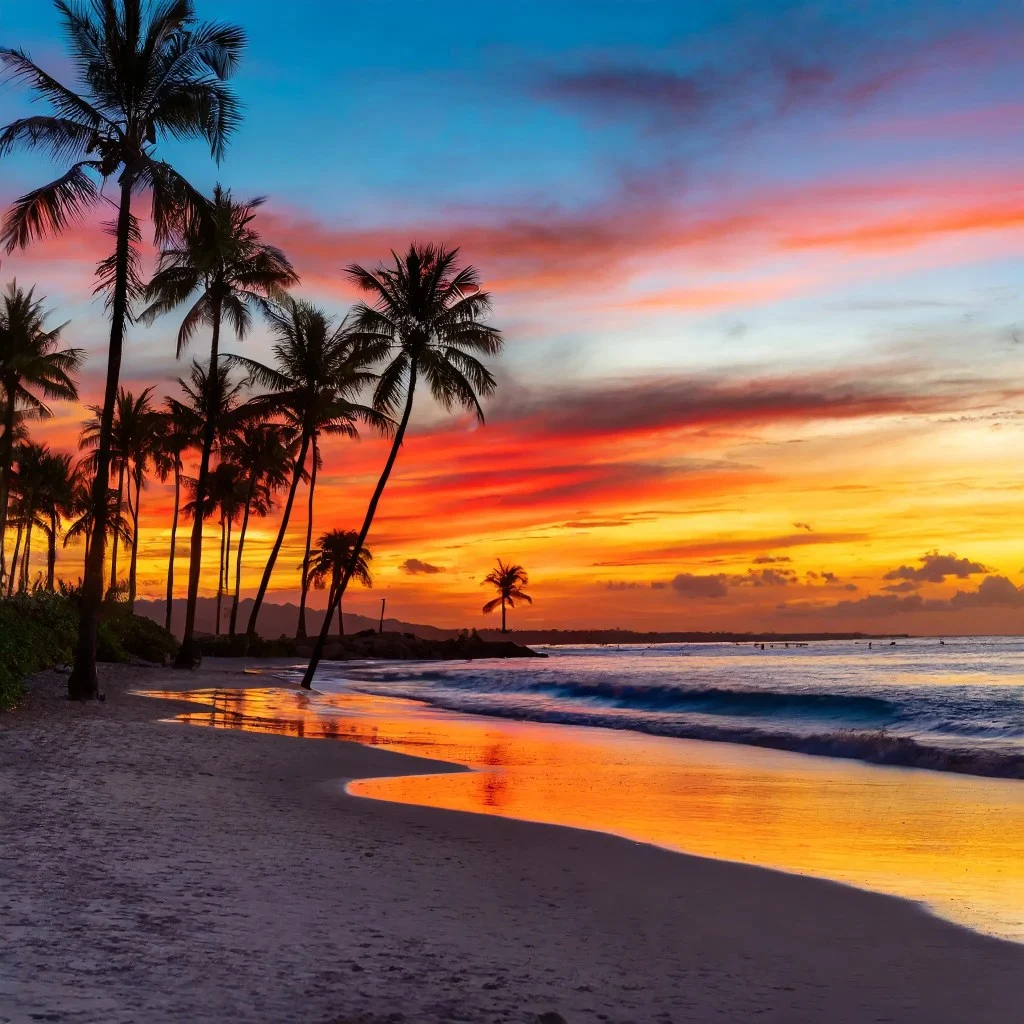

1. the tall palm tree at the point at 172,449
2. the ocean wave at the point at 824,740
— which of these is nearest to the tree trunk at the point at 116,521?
the tall palm tree at the point at 172,449

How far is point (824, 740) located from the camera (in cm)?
1722

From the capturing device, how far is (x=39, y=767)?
8953 mm

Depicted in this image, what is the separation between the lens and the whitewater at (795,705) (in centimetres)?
1595

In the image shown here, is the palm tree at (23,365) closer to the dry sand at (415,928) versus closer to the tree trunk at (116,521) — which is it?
the tree trunk at (116,521)

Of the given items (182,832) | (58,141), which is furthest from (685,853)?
(58,141)

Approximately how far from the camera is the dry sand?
382cm

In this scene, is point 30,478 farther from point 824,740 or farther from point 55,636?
point 824,740

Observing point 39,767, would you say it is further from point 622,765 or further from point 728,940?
point 622,765

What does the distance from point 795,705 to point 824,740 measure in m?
7.71

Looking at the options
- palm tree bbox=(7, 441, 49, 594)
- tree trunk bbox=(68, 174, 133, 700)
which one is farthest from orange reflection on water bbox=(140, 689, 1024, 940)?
palm tree bbox=(7, 441, 49, 594)

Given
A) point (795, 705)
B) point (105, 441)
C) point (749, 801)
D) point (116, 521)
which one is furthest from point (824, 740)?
point (116, 521)

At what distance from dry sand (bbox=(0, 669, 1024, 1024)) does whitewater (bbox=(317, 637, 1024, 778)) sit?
9.16 m

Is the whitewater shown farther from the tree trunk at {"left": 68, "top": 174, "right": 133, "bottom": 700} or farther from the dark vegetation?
the tree trunk at {"left": 68, "top": 174, "right": 133, "bottom": 700}

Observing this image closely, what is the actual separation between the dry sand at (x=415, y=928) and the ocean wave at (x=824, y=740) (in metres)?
8.65
